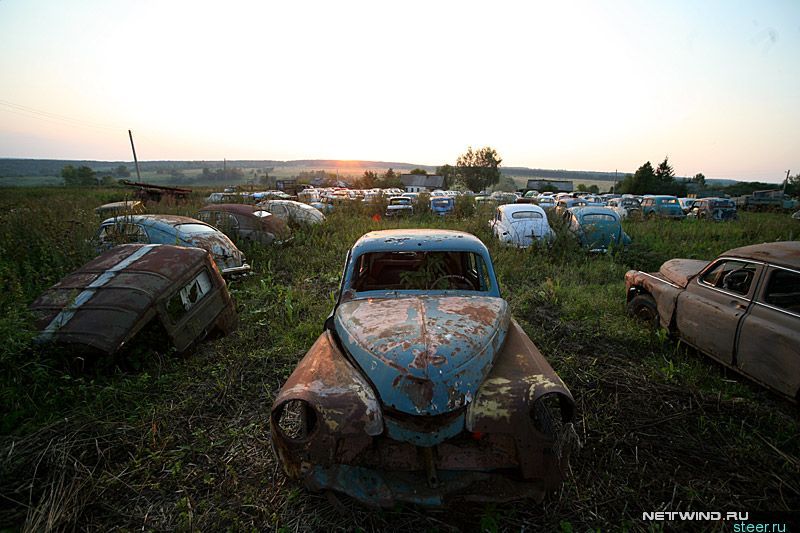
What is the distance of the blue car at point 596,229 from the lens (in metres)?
9.88

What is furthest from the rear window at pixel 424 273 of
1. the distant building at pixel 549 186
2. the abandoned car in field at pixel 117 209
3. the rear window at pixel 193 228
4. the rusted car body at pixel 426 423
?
the distant building at pixel 549 186

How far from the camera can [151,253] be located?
Answer: 14.7 feet

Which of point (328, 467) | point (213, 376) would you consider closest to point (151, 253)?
point (213, 376)

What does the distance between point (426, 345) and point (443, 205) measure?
15.9m

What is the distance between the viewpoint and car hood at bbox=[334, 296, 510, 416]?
2201 millimetres

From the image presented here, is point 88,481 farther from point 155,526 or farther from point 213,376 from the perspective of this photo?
point 213,376

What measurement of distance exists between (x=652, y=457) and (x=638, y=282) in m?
3.22

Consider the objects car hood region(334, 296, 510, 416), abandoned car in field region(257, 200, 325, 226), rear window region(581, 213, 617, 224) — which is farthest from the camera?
abandoned car in field region(257, 200, 325, 226)

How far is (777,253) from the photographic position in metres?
3.56

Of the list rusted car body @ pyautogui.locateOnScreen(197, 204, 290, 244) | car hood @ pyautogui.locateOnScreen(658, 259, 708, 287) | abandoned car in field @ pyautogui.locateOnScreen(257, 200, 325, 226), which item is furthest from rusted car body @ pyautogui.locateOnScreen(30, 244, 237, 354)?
abandoned car in field @ pyautogui.locateOnScreen(257, 200, 325, 226)

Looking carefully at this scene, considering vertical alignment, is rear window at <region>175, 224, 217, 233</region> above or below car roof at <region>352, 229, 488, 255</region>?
below

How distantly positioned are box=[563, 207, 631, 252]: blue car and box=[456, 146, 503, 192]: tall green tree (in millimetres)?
53093
